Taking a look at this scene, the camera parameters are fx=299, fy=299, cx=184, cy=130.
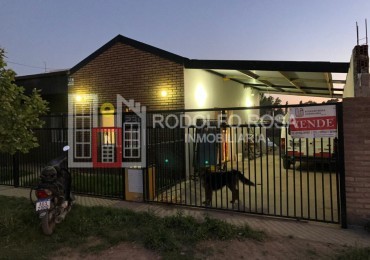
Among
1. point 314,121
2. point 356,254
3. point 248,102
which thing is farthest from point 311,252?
point 248,102

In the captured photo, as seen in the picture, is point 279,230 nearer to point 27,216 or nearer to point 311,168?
point 27,216

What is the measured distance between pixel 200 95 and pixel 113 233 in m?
6.56

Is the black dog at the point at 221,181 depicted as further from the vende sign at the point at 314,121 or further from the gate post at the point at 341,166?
the gate post at the point at 341,166

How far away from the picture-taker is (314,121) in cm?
502

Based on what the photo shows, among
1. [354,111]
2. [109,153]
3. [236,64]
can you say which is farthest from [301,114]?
[109,153]

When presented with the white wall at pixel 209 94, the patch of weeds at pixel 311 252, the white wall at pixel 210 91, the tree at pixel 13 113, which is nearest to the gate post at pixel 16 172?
the tree at pixel 13 113

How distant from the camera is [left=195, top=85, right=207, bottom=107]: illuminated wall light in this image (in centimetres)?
Answer: 1007

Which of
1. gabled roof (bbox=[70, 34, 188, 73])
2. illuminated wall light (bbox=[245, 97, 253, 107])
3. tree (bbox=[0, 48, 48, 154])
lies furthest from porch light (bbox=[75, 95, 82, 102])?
illuminated wall light (bbox=[245, 97, 253, 107])

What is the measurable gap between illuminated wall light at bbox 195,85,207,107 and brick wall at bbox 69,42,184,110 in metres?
0.98

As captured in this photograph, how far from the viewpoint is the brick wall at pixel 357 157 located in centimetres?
464

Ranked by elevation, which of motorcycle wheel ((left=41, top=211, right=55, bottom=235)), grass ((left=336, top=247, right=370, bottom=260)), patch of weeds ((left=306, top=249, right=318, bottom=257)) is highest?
motorcycle wheel ((left=41, top=211, right=55, bottom=235))

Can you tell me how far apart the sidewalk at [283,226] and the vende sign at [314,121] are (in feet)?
4.88

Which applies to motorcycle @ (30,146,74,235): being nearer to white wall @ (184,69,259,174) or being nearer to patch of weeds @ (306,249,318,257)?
white wall @ (184,69,259,174)

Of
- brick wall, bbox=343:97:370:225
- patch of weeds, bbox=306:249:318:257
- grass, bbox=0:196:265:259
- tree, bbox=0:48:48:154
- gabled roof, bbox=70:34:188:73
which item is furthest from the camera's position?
gabled roof, bbox=70:34:188:73
